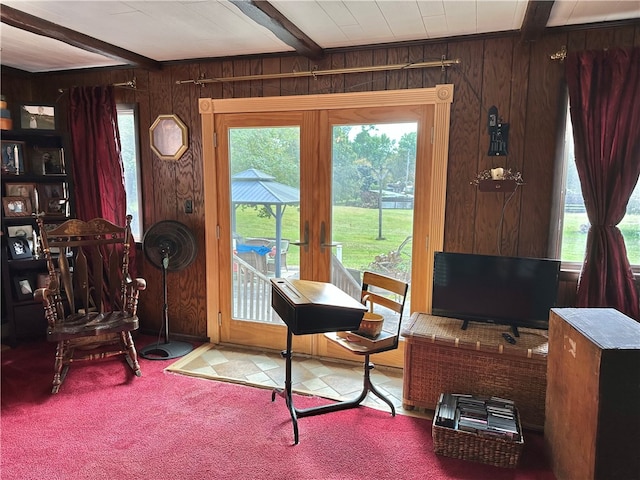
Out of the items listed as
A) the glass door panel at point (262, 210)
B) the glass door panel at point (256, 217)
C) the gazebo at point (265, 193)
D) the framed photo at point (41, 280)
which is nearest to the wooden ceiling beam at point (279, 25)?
the glass door panel at point (256, 217)

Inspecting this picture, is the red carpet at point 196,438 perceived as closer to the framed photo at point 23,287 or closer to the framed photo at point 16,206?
the framed photo at point 23,287

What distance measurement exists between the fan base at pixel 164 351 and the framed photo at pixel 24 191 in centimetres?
152

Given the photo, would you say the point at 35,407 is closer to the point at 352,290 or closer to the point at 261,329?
the point at 261,329

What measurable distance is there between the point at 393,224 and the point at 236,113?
148 centimetres

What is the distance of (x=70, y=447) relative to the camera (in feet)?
7.60

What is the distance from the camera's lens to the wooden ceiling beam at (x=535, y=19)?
2.20m

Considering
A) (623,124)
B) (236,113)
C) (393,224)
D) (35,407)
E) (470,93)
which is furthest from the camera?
(236,113)

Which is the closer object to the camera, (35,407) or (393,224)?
(35,407)

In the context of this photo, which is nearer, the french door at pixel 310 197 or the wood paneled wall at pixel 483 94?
the wood paneled wall at pixel 483 94

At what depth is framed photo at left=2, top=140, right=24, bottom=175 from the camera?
3.56 m

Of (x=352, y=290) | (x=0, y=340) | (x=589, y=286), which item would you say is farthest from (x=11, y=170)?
(x=589, y=286)

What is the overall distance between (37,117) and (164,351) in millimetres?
2197

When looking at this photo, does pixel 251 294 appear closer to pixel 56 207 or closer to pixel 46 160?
pixel 56 207

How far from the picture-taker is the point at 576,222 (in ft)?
9.26
